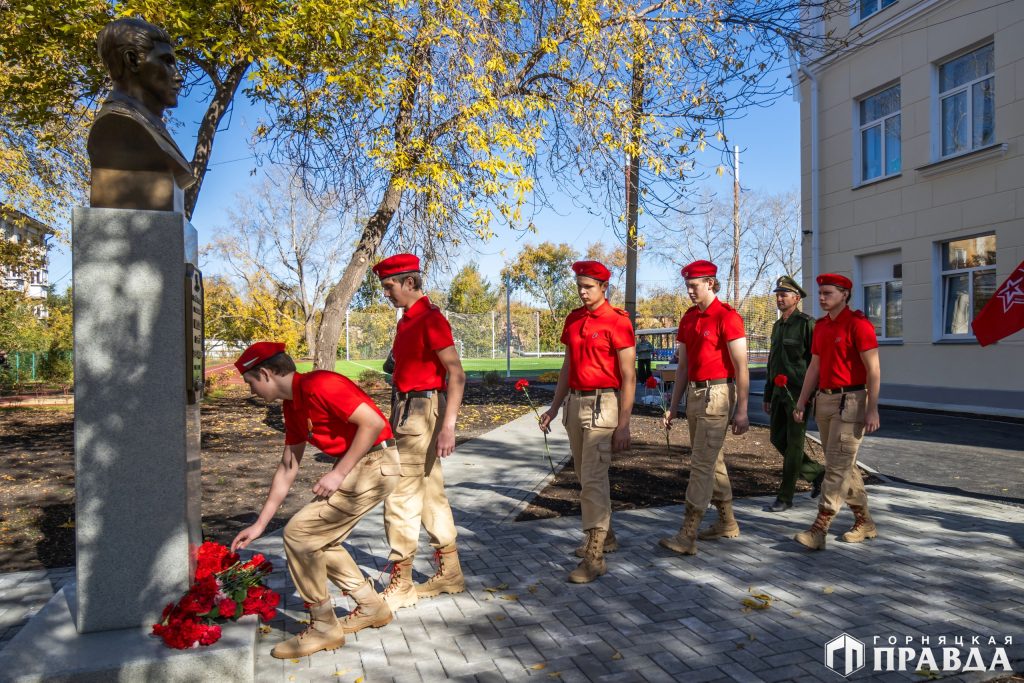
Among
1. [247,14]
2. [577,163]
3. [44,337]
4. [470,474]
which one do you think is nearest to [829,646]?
[470,474]

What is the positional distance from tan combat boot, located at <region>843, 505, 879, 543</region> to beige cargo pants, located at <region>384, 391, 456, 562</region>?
2973 mm

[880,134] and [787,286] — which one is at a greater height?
[880,134]

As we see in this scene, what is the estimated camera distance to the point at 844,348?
542 centimetres

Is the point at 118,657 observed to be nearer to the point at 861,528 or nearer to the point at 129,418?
the point at 129,418

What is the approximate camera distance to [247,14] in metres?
8.98

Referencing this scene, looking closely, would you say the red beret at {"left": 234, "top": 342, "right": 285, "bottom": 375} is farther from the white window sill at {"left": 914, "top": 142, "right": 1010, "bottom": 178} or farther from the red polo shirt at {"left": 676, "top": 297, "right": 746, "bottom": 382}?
the white window sill at {"left": 914, "top": 142, "right": 1010, "bottom": 178}

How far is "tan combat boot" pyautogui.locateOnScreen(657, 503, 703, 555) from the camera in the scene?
521 cm

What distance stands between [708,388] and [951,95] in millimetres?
14962

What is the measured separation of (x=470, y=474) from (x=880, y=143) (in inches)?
596

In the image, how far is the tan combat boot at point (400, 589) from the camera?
432cm

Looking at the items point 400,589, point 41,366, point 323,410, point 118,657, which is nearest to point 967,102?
point 400,589

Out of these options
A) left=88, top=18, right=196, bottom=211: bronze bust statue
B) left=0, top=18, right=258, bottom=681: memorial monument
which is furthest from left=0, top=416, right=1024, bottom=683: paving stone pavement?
left=88, top=18, right=196, bottom=211: bronze bust statue

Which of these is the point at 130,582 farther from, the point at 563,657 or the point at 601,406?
the point at 601,406

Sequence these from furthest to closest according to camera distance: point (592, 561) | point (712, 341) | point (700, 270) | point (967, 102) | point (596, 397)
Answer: point (967, 102) < point (700, 270) < point (712, 341) < point (596, 397) < point (592, 561)
